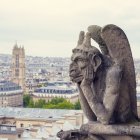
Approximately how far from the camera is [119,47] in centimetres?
569

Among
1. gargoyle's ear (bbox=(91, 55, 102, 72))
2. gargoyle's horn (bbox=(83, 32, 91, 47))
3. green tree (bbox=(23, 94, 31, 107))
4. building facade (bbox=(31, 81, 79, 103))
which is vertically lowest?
green tree (bbox=(23, 94, 31, 107))

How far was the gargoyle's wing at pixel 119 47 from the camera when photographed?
5664 mm

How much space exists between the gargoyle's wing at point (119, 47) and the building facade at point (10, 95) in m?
93.7

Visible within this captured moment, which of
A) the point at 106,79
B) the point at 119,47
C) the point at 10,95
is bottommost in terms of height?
the point at 10,95

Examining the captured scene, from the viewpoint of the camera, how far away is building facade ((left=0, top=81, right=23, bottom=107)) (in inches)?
3967

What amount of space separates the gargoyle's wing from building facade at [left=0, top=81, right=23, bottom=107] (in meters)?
93.7

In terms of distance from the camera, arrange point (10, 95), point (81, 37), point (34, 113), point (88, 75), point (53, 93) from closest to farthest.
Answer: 1. point (88, 75)
2. point (81, 37)
3. point (34, 113)
4. point (10, 95)
5. point (53, 93)

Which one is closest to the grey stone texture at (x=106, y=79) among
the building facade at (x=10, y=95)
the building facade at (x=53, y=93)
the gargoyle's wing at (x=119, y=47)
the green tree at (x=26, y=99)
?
the gargoyle's wing at (x=119, y=47)

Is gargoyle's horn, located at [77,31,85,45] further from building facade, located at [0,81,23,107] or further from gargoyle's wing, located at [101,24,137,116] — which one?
building facade, located at [0,81,23,107]

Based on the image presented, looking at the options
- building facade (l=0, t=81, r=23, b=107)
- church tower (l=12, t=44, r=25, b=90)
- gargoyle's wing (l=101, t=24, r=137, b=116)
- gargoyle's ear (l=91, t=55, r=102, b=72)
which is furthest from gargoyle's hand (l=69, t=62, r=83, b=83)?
church tower (l=12, t=44, r=25, b=90)

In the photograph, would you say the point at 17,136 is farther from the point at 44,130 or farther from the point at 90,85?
the point at 90,85

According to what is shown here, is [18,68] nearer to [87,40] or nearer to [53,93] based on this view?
[53,93]

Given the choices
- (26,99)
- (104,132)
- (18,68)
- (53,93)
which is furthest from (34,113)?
(18,68)

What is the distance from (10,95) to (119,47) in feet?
321
